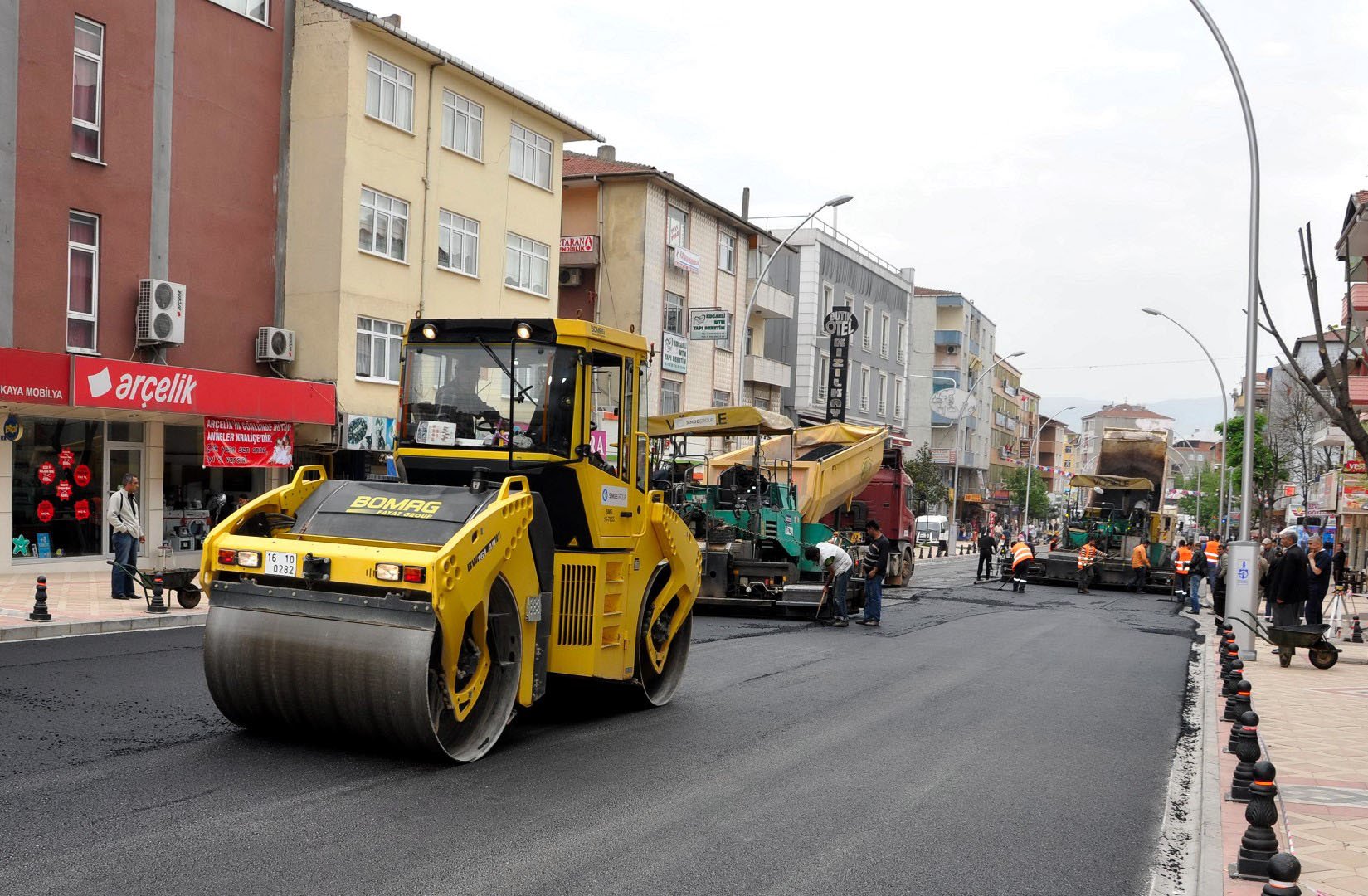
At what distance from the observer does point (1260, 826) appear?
601 cm

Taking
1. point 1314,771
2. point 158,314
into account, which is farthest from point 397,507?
point 158,314

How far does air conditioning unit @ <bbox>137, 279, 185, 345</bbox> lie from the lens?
70.0 feet

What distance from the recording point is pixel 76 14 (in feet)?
67.1

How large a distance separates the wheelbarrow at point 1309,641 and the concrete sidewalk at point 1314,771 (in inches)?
6.6

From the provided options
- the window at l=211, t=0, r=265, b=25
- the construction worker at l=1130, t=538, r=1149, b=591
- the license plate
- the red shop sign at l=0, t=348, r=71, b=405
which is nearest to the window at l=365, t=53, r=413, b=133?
the window at l=211, t=0, r=265, b=25

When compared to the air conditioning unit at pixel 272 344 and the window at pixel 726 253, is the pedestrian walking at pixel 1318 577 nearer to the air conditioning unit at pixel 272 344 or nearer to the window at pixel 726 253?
the air conditioning unit at pixel 272 344

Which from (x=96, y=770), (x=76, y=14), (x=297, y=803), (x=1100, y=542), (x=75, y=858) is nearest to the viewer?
(x=75, y=858)

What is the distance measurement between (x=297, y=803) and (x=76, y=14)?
1805cm

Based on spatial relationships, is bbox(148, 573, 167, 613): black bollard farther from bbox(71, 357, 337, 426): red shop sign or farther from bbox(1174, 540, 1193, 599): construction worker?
bbox(1174, 540, 1193, 599): construction worker

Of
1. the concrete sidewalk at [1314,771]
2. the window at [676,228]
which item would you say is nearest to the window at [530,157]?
the window at [676,228]

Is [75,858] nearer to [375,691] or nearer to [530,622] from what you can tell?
[375,691]

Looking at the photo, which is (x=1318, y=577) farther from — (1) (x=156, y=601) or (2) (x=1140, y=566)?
(2) (x=1140, y=566)

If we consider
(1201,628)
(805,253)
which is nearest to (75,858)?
(1201,628)

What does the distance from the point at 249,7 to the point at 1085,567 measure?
74.8ft
